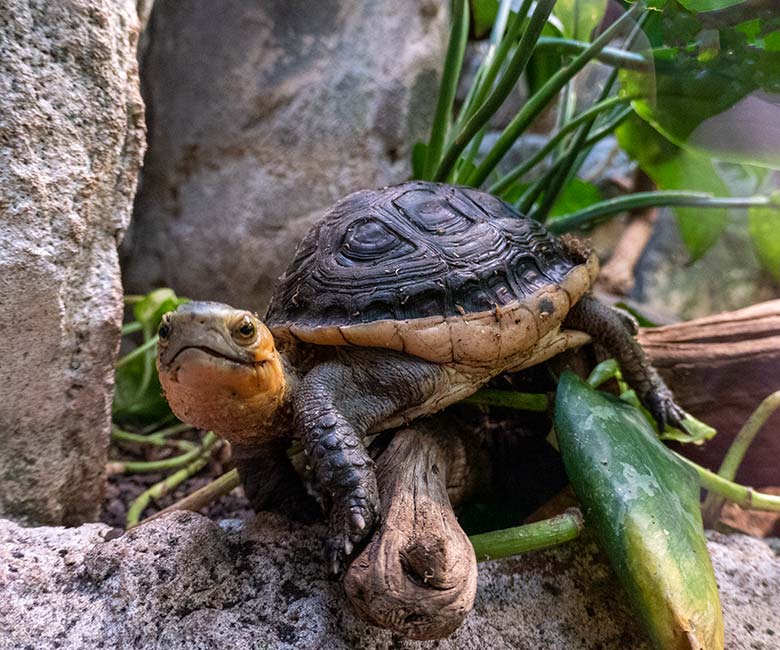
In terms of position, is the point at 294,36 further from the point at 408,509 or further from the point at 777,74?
the point at 408,509

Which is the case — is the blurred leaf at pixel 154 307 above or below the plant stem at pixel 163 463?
above

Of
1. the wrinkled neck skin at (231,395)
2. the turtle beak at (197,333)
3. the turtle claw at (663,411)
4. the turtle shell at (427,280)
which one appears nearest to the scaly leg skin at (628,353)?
the turtle claw at (663,411)

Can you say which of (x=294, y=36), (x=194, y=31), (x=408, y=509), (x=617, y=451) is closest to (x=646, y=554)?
(x=617, y=451)

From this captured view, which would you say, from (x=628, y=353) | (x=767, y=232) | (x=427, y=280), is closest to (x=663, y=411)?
(x=628, y=353)

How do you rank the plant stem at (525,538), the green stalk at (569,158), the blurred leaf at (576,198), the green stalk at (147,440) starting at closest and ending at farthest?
the plant stem at (525,538)
the green stalk at (569,158)
the green stalk at (147,440)
the blurred leaf at (576,198)

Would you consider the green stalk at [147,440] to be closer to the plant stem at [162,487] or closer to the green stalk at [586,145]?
the plant stem at [162,487]

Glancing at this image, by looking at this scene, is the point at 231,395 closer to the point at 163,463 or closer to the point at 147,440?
the point at 163,463
